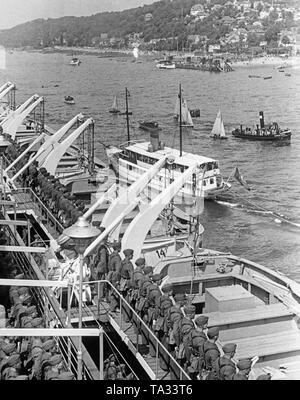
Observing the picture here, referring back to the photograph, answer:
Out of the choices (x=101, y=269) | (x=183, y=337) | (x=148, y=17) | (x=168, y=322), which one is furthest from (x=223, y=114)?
(x=183, y=337)

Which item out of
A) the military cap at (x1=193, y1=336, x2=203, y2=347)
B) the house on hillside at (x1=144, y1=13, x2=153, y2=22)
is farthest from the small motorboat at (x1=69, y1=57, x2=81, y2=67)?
the military cap at (x1=193, y1=336, x2=203, y2=347)

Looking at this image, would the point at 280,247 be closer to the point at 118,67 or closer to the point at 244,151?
the point at 244,151

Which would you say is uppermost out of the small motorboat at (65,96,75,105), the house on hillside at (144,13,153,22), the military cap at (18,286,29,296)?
the house on hillside at (144,13,153,22)

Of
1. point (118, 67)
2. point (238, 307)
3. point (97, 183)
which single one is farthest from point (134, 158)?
point (118, 67)

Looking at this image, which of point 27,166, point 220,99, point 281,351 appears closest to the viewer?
point 281,351

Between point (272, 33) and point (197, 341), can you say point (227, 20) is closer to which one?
point (272, 33)

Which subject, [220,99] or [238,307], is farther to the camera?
[220,99]

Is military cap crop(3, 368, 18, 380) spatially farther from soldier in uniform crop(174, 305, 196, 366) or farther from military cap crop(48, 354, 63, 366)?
soldier in uniform crop(174, 305, 196, 366)
